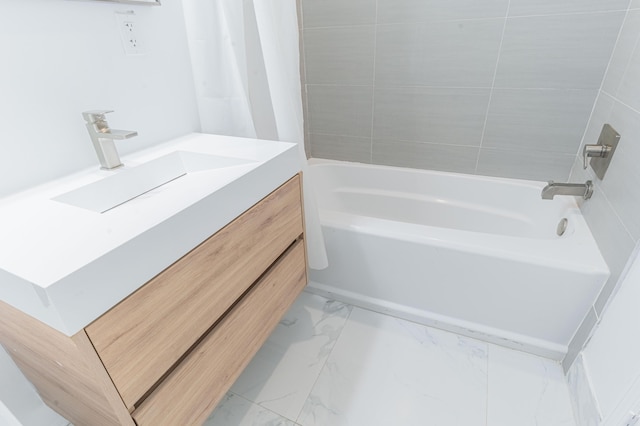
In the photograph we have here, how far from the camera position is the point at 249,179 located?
0.86 metres

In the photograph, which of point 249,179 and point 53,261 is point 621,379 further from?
point 53,261

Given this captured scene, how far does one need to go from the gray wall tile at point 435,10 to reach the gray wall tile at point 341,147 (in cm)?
62

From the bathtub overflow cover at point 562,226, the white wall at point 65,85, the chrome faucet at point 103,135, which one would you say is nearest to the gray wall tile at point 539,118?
the bathtub overflow cover at point 562,226

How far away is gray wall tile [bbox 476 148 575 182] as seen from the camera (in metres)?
1.58

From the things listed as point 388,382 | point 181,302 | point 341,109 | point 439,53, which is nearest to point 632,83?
point 439,53

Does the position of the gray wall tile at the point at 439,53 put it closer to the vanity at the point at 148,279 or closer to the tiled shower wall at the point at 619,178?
the tiled shower wall at the point at 619,178

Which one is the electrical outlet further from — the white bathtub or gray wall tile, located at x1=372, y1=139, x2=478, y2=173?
gray wall tile, located at x1=372, y1=139, x2=478, y2=173

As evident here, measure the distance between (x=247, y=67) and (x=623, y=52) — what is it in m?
1.37

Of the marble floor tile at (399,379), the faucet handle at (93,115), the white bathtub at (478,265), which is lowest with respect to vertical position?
the marble floor tile at (399,379)

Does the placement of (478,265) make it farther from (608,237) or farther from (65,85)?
(65,85)

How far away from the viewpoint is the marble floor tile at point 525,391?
111 cm

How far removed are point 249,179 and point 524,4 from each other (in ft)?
4.46

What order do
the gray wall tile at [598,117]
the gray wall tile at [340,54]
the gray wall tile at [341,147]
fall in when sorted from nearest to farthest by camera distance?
1. the gray wall tile at [598,117]
2. the gray wall tile at [340,54]
3. the gray wall tile at [341,147]

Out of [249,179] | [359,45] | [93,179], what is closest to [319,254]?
[249,179]
